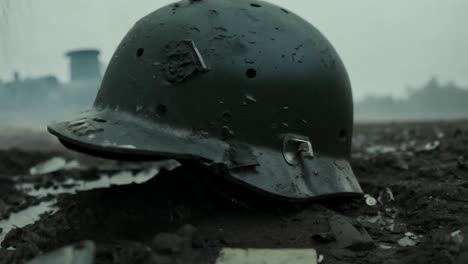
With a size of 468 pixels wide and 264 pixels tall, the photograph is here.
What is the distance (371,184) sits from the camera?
163 inches

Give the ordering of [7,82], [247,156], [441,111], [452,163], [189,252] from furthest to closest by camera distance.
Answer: [441,111], [7,82], [452,163], [247,156], [189,252]

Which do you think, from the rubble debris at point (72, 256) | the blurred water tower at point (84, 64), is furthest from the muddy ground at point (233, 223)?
the blurred water tower at point (84, 64)

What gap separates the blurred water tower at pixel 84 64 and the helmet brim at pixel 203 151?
38.1 feet

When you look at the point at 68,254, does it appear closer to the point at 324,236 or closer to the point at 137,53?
the point at 324,236

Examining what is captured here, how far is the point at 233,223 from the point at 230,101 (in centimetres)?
70

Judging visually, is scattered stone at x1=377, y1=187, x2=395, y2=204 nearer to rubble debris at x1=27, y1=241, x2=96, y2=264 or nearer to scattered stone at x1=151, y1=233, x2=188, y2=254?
scattered stone at x1=151, y1=233, x2=188, y2=254

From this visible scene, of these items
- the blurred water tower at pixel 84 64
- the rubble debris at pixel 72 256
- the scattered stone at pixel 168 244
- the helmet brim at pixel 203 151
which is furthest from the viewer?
the blurred water tower at pixel 84 64

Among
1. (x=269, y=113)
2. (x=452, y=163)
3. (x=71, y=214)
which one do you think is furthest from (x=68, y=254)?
(x=452, y=163)

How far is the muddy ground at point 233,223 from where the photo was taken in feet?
8.09

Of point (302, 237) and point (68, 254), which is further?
point (302, 237)

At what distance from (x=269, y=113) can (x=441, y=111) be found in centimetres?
3543

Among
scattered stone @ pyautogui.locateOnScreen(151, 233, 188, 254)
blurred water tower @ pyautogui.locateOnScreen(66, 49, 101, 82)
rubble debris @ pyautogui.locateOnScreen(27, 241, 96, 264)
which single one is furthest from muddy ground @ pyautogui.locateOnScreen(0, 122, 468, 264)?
blurred water tower @ pyautogui.locateOnScreen(66, 49, 101, 82)

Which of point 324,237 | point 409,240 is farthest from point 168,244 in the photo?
point 409,240

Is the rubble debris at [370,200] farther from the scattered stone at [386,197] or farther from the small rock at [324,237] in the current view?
the small rock at [324,237]
